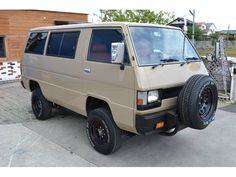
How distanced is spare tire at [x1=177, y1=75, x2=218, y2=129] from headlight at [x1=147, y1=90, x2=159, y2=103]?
349 millimetres

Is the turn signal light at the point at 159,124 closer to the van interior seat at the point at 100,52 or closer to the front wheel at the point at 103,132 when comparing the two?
the front wheel at the point at 103,132

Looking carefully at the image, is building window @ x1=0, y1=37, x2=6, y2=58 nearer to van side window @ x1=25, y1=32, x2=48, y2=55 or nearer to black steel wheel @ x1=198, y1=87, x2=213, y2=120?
van side window @ x1=25, y1=32, x2=48, y2=55

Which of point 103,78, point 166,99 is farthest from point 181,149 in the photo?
point 103,78

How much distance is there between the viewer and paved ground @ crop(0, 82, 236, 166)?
377 cm

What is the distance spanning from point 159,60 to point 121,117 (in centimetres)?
98

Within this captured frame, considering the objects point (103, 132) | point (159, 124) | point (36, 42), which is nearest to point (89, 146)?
point (103, 132)

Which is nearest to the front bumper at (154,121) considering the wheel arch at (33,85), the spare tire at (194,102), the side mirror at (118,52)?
the spare tire at (194,102)

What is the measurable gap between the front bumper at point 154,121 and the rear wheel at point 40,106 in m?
2.85

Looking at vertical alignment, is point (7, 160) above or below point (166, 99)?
below

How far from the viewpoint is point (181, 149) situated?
4176mm

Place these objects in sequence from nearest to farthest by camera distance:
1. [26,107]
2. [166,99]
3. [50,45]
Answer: [166,99]
[50,45]
[26,107]

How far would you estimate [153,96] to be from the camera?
3.30 m

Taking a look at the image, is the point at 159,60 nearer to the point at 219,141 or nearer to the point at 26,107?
the point at 219,141

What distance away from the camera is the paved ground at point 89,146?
149 inches
